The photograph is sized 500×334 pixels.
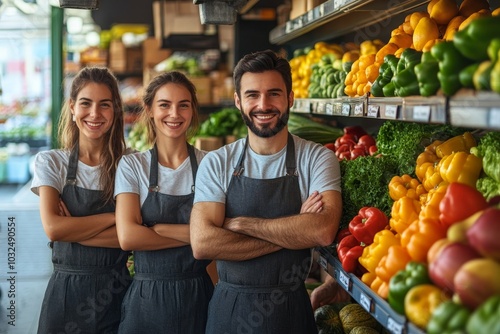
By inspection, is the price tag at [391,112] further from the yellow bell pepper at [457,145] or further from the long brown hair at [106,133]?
the long brown hair at [106,133]

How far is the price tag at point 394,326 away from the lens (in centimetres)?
199

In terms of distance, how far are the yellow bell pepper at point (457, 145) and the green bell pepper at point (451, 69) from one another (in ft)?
2.83

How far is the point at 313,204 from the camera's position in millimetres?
2988

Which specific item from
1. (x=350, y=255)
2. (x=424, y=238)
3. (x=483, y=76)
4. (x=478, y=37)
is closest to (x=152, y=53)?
(x=350, y=255)

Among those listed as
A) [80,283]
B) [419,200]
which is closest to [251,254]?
[419,200]

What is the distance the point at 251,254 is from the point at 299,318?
37 centimetres

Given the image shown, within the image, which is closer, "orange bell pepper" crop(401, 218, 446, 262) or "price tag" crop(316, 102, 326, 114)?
"orange bell pepper" crop(401, 218, 446, 262)

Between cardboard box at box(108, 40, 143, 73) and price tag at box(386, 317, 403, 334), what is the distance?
8.49m

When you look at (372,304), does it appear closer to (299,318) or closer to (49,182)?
(299,318)

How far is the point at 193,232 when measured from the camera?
3.05 meters

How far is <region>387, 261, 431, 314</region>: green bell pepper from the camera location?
1.97 m

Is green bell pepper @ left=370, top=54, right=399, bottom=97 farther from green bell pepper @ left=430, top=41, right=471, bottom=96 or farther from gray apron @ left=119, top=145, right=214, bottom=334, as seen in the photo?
gray apron @ left=119, top=145, right=214, bottom=334

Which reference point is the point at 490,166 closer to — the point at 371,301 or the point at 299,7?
the point at 371,301

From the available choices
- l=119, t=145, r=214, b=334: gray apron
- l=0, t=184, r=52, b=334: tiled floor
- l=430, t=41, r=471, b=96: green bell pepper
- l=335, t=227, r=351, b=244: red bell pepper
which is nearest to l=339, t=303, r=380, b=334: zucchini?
l=335, t=227, r=351, b=244: red bell pepper
